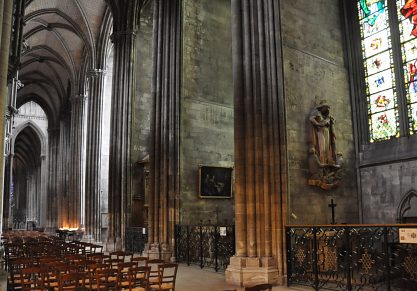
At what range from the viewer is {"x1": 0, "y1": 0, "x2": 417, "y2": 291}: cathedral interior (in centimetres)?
1138

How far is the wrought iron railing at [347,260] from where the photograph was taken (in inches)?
366

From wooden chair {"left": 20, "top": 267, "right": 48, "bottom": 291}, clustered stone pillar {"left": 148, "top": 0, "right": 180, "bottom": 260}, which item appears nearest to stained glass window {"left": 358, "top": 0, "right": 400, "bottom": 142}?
clustered stone pillar {"left": 148, "top": 0, "right": 180, "bottom": 260}

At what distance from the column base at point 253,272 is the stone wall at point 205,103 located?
5940 millimetres

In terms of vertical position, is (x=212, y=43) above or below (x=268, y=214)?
above

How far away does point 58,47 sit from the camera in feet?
124

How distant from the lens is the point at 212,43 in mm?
19391

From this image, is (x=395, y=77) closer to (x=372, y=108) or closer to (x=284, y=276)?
(x=372, y=108)

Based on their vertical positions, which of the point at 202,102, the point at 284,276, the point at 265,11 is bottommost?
the point at 284,276

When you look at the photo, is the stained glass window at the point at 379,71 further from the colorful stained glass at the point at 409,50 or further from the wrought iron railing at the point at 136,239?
the wrought iron railing at the point at 136,239

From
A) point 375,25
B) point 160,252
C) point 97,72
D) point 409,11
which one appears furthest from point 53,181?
point 409,11

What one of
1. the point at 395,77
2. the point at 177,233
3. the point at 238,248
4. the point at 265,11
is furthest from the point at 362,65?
the point at 177,233

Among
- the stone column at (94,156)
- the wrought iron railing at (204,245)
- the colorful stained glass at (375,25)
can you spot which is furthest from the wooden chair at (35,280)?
the stone column at (94,156)

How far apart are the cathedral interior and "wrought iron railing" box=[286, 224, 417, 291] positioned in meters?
0.06

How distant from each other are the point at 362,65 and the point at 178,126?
7386 millimetres
